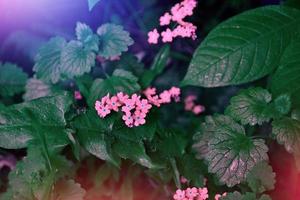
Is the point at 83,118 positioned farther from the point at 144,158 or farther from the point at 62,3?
the point at 62,3

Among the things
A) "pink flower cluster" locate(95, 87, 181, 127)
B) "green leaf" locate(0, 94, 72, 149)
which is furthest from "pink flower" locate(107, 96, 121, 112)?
"green leaf" locate(0, 94, 72, 149)

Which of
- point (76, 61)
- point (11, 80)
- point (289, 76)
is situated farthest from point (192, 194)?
point (11, 80)

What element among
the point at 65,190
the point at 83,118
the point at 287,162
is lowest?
the point at 287,162

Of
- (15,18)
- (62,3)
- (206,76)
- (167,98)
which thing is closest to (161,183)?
(167,98)

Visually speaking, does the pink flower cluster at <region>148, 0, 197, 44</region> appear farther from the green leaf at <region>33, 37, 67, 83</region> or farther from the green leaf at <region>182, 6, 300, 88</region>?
the green leaf at <region>33, 37, 67, 83</region>

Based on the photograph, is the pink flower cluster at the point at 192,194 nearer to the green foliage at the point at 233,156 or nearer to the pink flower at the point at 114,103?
the green foliage at the point at 233,156

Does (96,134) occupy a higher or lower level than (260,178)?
higher

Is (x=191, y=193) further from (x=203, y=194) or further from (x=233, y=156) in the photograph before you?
(x=233, y=156)
